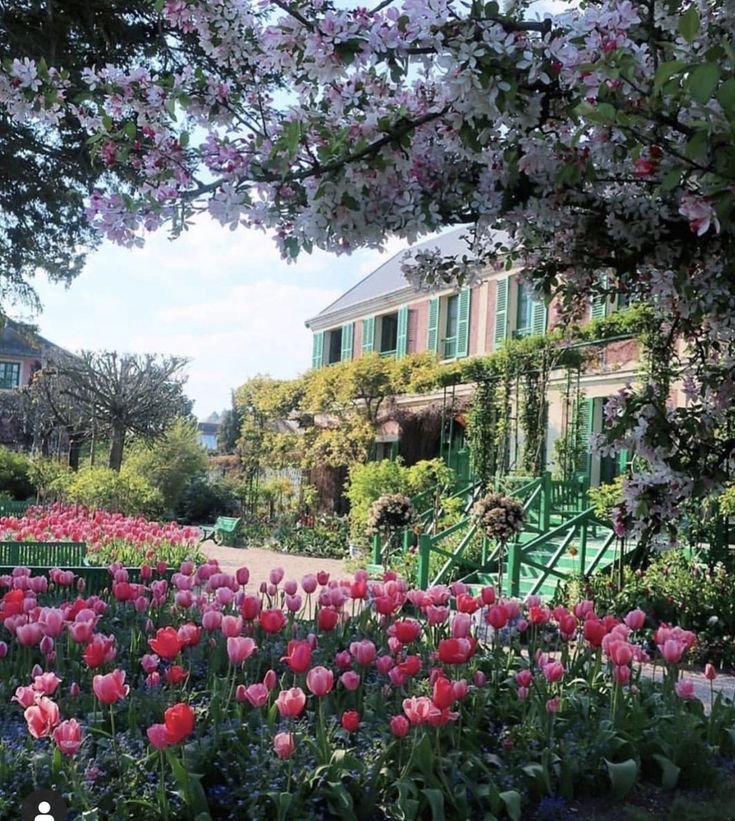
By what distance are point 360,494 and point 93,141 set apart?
1472 cm

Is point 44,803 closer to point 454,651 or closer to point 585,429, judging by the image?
point 454,651

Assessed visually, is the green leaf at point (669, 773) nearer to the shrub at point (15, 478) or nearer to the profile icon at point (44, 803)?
the profile icon at point (44, 803)

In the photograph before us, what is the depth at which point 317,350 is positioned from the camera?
105 ft

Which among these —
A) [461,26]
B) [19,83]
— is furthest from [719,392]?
[19,83]

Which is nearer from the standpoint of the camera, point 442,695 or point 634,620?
point 442,695

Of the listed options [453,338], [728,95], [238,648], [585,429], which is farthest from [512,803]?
[453,338]

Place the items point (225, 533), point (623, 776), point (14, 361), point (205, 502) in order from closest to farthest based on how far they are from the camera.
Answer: point (623, 776) < point (225, 533) < point (205, 502) < point (14, 361)

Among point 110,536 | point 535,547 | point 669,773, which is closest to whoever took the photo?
point 669,773

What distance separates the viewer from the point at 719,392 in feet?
15.6

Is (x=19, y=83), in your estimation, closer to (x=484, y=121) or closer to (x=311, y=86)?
(x=311, y=86)

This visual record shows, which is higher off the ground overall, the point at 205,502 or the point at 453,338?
the point at 453,338

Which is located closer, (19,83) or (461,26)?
(461,26)

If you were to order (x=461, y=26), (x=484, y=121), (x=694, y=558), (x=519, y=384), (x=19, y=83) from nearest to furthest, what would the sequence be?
(x=461, y=26)
(x=484, y=121)
(x=19, y=83)
(x=694, y=558)
(x=519, y=384)

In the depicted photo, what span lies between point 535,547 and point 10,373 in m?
49.2
